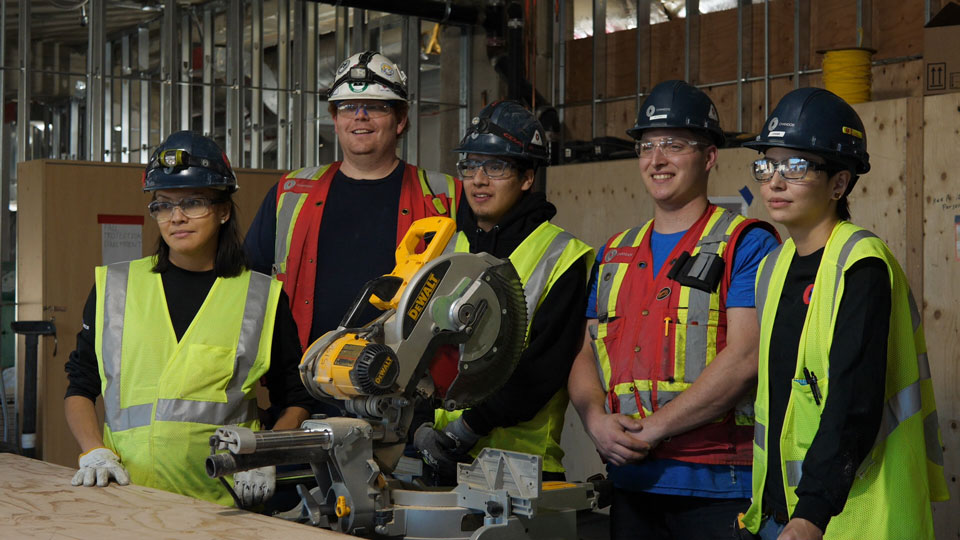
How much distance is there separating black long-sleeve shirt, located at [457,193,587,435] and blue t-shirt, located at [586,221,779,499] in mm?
281

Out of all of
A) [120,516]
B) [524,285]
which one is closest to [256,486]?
[120,516]

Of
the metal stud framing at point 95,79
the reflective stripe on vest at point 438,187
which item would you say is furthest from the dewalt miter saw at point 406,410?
the metal stud framing at point 95,79

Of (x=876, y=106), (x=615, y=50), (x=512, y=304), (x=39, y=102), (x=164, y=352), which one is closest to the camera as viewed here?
(x=512, y=304)

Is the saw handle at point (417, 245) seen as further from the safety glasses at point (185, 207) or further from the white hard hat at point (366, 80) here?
the white hard hat at point (366, 80)

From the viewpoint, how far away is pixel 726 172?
5.27 metres

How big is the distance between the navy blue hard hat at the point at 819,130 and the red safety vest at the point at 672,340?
351mm

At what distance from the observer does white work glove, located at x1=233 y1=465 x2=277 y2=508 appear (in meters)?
2.22

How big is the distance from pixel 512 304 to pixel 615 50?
5162 millimetres

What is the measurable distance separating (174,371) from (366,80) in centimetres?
102

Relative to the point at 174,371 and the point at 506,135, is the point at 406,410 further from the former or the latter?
the point at 506,135

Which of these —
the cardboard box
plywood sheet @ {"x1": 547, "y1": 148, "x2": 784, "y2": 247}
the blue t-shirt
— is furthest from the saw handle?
plywood sheet @ {"x1": 547, "y1": 148, "x2": 784, "y2": 247}

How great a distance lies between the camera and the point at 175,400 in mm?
2594

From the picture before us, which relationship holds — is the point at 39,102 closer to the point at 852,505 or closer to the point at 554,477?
the point at 554,477

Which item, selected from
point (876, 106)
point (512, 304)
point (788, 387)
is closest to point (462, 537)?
point (512, 304)
